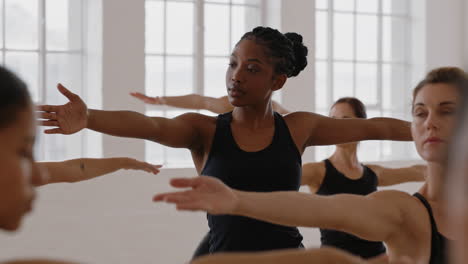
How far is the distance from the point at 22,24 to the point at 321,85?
358cm

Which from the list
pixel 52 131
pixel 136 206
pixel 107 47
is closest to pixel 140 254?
pixel 136 206

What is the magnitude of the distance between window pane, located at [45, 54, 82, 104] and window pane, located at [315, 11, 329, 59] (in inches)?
117

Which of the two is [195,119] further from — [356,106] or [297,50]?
[356,106]

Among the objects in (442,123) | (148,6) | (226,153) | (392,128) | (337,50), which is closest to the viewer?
(442,123)

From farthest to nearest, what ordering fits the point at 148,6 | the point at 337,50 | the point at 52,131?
the point at 337,50
the point at 148,6
the point at 52,131

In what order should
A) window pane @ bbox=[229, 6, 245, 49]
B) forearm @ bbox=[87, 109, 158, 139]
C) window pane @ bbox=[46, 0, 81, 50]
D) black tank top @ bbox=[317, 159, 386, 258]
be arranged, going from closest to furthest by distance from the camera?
forearm @ bbox=[87, 109, 158, 139] < black tank top @ bbox=[317, 159, 386, 258] < window pane @ bbox=[46, 0, 81, 50] < window pane @ bbox=[229, 6, 245, 49]

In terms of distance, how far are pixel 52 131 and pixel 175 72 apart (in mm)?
4491

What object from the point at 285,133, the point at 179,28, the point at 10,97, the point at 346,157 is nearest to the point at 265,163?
the point at 285,133

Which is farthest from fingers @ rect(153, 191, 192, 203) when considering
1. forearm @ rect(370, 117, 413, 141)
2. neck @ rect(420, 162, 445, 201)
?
forearm @ rect(370, 117, 413, 141)

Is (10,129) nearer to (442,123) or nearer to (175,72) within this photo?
(442,123)

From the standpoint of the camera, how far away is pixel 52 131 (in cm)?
219

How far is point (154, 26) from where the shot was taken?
255 inches

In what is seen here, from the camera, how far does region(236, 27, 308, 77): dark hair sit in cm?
266

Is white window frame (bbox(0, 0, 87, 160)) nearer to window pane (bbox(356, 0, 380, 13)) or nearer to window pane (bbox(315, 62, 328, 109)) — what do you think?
window pane (bbox(315, 62, 328, 109))
